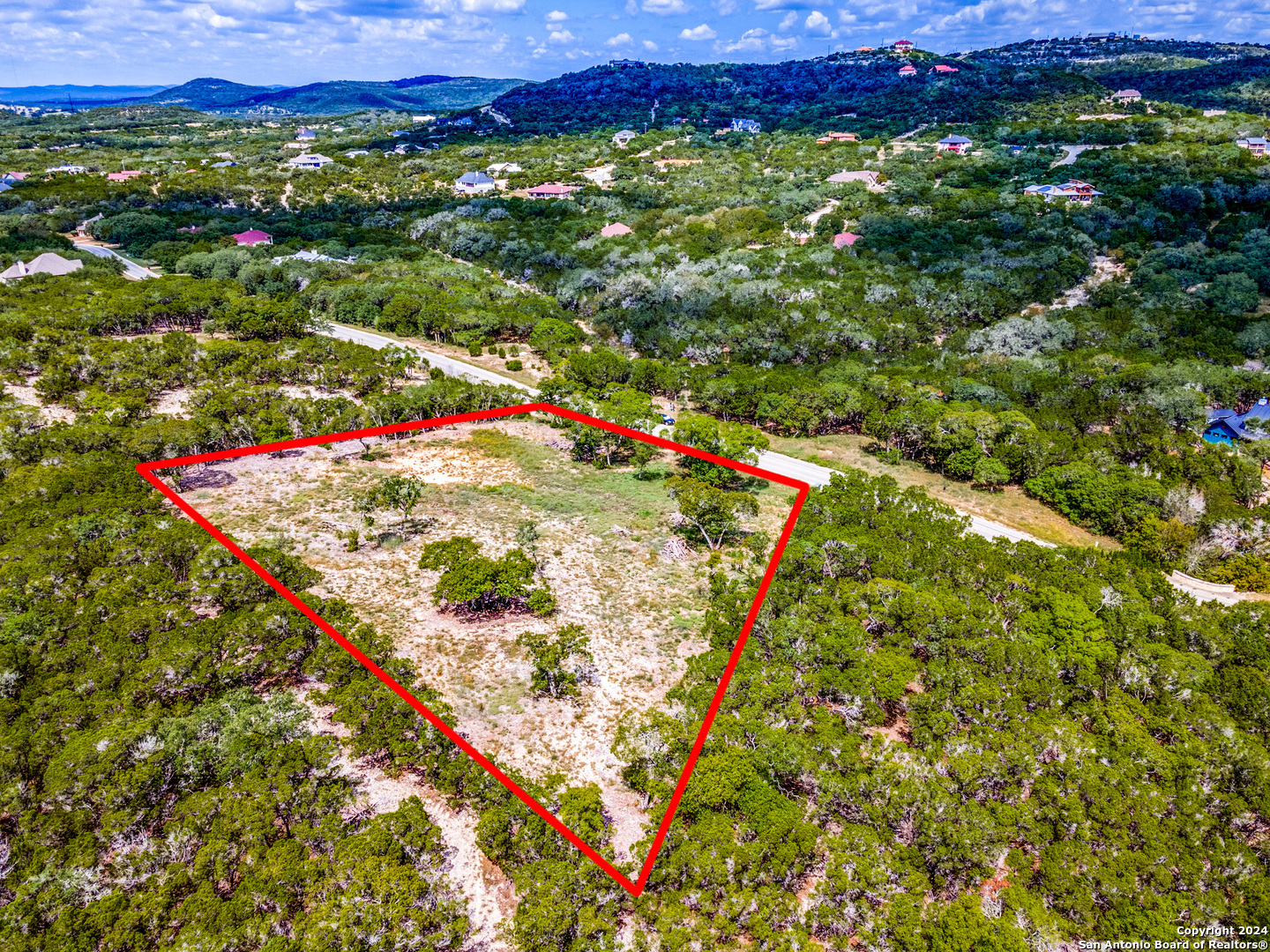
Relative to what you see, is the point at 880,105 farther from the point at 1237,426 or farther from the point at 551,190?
the point at 1237,426

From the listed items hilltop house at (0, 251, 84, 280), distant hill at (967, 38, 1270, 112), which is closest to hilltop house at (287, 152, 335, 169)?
hilltop house at (0, 251, 84, 280)

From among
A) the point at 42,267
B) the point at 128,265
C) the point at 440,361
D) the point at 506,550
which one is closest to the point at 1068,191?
the point at 440,361

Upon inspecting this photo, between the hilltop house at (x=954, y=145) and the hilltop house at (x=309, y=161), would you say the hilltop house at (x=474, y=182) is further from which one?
the hilltop house at (x=954, y=145)

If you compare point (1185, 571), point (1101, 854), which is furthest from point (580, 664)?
point (1185, 571)

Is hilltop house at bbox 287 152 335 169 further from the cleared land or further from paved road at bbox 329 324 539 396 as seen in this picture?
the cleared land

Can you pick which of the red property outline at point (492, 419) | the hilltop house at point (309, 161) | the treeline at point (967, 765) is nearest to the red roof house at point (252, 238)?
the red property outline at point (492, 419)

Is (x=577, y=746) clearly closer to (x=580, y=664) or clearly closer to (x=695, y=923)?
(x=580, y=664)
